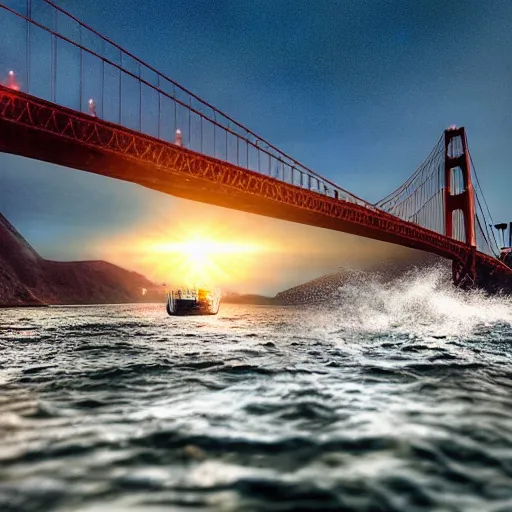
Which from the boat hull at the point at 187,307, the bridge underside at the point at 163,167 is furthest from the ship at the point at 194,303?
the bridge underside at the point at 163,167

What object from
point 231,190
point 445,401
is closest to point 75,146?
point 231,190

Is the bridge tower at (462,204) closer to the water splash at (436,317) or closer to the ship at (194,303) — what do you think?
the water splash at (436,317)

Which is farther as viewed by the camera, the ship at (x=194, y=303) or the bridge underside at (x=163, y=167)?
the ship at (x=194, y=303)

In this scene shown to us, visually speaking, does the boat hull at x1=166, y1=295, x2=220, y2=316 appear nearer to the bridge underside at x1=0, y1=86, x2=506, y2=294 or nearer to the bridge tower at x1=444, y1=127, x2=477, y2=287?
the bridge underside at x1=0, y1=86, x2=506, y2=294

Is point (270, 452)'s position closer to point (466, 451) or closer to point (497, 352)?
A: point (466, 451)

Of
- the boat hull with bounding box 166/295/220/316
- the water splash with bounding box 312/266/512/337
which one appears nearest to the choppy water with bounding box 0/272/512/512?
the water splash with bounding box 312/266/512/337

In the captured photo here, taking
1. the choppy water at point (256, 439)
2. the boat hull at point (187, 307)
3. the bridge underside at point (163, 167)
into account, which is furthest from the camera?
the boat hull at point (187, 307)
